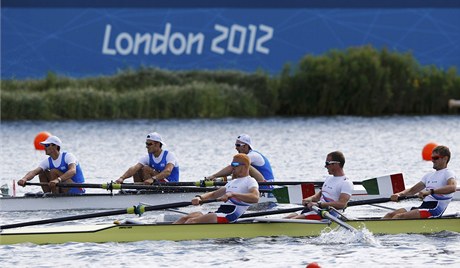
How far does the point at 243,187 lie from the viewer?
1578 centimetres

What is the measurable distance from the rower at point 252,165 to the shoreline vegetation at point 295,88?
24644 millimetres

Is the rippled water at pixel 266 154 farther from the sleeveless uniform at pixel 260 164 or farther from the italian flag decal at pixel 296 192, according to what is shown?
the sleeveless uniform at pixel 260 164

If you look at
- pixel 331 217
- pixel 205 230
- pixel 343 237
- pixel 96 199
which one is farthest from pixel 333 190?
pixel 96 199

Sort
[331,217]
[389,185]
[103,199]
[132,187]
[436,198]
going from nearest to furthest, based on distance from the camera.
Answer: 1. [331,217]
2. [436,198]
3. [389,185]
4. [132,187]
5. [103,199]

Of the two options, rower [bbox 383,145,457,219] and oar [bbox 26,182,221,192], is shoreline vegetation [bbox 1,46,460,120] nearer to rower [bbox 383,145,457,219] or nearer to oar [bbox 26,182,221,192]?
oar [bbox 26,182,221,192]

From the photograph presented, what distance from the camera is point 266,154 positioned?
105 feet

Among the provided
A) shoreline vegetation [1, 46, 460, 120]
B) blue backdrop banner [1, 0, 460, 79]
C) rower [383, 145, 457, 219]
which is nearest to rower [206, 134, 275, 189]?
rower [383, 145, 457, 219]

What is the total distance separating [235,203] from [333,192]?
1392mm

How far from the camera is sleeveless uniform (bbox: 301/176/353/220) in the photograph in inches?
621

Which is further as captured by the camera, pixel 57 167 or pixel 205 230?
pixel 57 167

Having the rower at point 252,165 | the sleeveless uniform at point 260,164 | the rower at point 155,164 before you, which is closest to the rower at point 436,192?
the rower at point 252,165

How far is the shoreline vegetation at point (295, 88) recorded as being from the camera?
147ft

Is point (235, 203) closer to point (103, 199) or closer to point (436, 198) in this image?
point (436, 198)

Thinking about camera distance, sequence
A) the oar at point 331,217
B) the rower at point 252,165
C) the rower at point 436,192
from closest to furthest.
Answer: the oar at point 331,217, the rower at point 436,192, the rower at point 252,165
